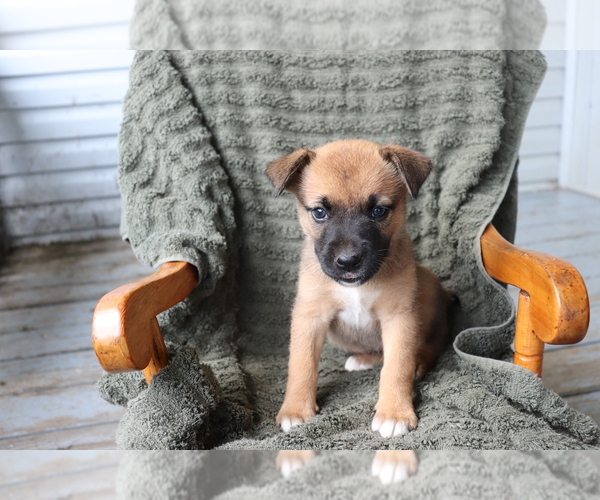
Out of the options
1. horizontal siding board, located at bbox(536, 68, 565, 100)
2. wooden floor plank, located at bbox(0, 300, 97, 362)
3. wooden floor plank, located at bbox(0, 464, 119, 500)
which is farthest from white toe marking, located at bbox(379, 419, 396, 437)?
horizontal siding board, located at bbox(536, 68, 565, 100)

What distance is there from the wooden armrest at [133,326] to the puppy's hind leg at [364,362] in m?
0.54

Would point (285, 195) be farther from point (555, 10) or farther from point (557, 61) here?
point (557, 61)

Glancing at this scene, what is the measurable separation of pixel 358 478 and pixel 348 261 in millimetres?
432

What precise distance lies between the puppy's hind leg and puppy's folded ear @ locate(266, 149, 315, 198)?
0.51 m

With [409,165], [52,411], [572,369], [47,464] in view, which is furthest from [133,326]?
[572,369]

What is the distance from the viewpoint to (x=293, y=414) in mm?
1261

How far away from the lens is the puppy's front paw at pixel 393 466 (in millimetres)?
880

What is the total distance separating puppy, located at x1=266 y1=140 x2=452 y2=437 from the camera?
3.97 feet

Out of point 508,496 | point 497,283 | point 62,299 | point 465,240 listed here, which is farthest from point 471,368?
point 62,299

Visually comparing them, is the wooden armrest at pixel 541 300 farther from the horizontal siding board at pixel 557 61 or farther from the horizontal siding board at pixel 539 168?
the horizontal siding board at pixel 539 168

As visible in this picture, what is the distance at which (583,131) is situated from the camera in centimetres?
247

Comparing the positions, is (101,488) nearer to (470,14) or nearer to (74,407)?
(74,407)

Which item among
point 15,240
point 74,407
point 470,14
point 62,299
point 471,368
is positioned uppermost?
point 470,14

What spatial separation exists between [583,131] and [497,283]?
53.4 inches
